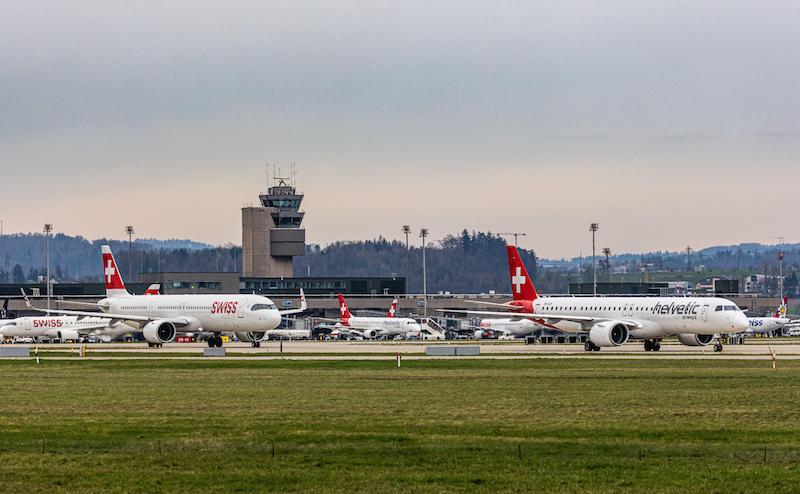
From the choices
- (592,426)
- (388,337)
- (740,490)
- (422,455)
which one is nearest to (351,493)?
(422,455)

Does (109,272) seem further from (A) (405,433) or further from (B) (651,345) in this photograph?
(A) (405,433)

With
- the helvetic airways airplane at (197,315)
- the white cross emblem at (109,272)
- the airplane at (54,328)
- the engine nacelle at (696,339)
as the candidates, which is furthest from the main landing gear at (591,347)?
the airplane at (54,328)

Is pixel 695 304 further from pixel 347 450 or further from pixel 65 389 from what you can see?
pixel 347 450

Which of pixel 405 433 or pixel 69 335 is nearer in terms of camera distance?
pixel 405 433

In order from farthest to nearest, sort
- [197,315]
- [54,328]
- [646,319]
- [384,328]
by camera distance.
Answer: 1. [384,328]
2. [54,328]
3. [197,315]
4. [646,319]

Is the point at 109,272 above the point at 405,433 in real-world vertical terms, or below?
above

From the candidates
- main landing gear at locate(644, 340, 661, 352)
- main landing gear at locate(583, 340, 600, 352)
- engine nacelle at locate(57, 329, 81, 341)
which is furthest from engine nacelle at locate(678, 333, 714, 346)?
engine nacelle at locate(57, 329, 81, 341)

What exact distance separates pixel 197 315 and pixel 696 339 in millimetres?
42548

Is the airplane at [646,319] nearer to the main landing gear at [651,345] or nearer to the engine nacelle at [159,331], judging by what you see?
the main landing gear at [651,345]

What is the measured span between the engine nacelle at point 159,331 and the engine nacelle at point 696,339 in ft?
145

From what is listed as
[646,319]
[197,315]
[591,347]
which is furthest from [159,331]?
[646,319]

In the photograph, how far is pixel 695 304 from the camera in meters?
102

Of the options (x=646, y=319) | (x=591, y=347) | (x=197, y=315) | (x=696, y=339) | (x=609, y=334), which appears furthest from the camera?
(x=197, y=315)

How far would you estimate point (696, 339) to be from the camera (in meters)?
108
